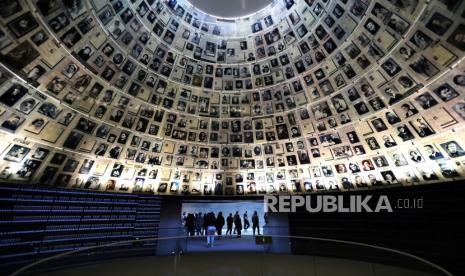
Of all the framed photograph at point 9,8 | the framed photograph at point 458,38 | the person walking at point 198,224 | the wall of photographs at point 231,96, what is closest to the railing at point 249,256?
the person walking at point 198,224

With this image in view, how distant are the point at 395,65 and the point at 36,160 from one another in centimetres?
1331

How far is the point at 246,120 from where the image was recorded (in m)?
13.8

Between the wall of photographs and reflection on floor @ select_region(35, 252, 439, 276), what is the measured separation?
5.19 m

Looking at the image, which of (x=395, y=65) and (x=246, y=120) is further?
(x=246, y=120)

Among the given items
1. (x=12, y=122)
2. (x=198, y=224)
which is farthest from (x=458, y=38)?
(x=12, y=122)

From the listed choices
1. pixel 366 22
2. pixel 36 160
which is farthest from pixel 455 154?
pixel 36 160

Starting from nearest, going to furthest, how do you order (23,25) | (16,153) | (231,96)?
(23,25), (16,153), (231,96)

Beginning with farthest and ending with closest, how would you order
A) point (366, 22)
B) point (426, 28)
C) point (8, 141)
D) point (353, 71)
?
point (353, 71), point (366, 22), point (8, 141), point (426, 28)

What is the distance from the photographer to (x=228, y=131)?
14188 mm

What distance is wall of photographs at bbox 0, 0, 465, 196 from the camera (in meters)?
8.33

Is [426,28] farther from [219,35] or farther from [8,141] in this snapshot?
[8,141]

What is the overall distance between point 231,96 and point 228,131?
191 centimetres

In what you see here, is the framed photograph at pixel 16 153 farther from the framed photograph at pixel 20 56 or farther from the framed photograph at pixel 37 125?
the framed photograph at pixel 20 56

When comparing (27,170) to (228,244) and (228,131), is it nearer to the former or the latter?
(228,244)
